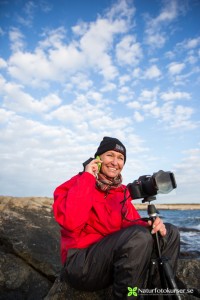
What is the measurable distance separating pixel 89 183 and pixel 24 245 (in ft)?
12.6

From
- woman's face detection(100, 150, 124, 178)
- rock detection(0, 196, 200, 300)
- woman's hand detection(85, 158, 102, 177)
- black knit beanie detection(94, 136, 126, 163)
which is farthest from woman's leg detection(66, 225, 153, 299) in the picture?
black knit beanie detection(94, 136, 126, 163)

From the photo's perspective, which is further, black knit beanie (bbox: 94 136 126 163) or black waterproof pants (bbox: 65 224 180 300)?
black knit beanie (bbox: 94 136 126 163)

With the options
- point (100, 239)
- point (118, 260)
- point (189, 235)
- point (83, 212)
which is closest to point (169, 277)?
point (118, 260)

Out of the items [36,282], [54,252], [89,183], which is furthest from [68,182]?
[54,252]

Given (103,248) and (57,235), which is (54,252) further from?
(103,248)

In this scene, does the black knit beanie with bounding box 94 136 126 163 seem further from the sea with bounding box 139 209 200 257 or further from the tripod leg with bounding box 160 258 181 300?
the tripod leg with bounding box 160 258 181 300

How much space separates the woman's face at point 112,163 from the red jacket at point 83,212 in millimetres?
410

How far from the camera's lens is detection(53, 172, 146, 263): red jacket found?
284cm

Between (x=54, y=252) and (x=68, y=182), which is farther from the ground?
(x=68, y=182)

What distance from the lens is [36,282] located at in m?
5.30

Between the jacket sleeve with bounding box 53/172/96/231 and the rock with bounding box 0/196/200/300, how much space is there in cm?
118

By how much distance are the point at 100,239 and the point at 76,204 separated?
1.78 feet

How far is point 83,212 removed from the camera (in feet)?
9.34

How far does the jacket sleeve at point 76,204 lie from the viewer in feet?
9.23
